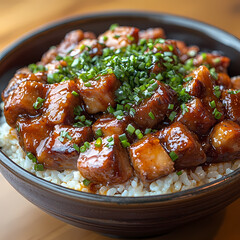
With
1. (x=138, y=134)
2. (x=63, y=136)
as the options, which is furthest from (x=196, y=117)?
(x=63, y=136)

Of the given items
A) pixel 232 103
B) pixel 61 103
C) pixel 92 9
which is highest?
pixel 92 9

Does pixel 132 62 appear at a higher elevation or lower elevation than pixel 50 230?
higher

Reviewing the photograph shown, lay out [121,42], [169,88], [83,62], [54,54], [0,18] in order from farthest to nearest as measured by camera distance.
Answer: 1. [0,18]
2. [54,54]
3. [121,42]
4. [83,62]
5. [169,88]

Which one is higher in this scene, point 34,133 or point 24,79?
point 24,79

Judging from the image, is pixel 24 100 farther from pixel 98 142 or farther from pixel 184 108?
pixel 184 108

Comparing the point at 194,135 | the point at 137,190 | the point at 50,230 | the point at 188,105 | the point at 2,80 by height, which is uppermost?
the point at 2,80

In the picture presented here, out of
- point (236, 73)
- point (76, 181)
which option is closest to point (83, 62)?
point (76, 181)

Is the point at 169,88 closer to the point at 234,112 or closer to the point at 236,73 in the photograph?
the point at 234,112

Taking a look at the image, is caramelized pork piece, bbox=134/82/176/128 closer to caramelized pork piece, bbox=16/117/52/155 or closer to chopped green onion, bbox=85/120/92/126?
chopped green onion, bbox=85/120/92/126
